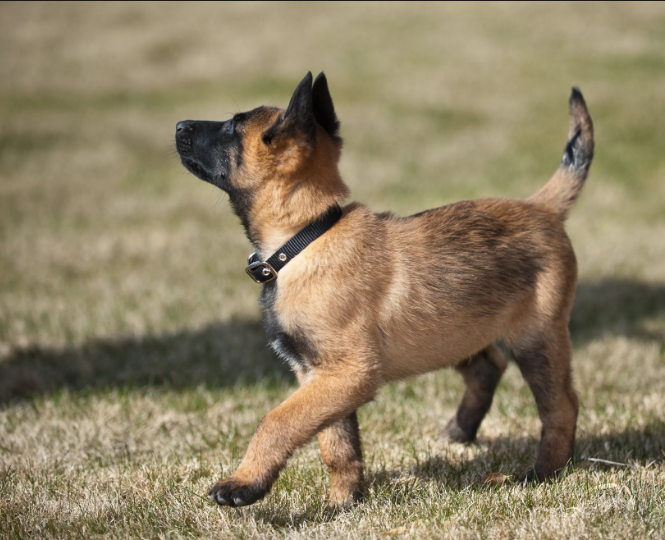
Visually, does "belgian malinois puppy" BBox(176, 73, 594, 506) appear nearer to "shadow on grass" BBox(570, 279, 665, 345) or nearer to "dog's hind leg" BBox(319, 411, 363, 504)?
"dog's hind leg" BBox(319, 411, 363, 504)

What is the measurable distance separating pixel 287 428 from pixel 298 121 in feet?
4.38

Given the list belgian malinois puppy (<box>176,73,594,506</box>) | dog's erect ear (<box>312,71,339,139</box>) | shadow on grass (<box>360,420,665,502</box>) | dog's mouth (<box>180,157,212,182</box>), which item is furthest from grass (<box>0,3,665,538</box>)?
dog's erect ear (<box>312,71,339,139</box>)

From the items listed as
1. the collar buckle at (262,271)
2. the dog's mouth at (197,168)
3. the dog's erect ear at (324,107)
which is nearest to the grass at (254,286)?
the collar buckle at (262,271)

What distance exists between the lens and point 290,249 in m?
3.17

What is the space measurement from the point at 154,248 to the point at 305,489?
6.00 metres

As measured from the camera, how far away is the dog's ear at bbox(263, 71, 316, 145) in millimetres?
3082

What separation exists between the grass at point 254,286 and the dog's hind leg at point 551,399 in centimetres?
13

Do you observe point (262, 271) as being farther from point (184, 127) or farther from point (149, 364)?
point (149, 364)

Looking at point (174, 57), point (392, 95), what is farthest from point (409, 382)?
point (174, 57)

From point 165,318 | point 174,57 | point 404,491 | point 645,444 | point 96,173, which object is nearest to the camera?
point 404,491

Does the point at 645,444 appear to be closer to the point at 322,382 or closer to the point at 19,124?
the point at 322,382

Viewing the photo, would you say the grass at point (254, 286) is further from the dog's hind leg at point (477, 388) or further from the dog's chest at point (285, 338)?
the dog's chest at point (285, 338)

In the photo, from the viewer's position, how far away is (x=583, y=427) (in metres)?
4.27

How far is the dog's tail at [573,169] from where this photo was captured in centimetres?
389
